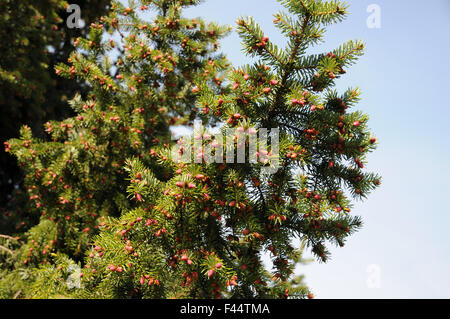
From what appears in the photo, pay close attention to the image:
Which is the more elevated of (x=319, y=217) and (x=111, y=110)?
(x=111, y=110)

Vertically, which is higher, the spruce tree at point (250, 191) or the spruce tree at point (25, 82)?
the spruce tree at point (25, 82)

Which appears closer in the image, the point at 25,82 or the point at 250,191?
the point at 250,191

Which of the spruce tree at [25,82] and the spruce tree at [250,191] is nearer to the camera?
the spruce tree at [250,191]

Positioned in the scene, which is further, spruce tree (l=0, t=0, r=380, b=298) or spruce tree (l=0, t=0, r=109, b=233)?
spruce tree (l=0, t=0, r=109, b=233)

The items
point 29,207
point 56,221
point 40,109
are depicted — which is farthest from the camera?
point 40,109

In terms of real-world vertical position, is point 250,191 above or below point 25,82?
below

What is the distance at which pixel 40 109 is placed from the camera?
3.69 meters

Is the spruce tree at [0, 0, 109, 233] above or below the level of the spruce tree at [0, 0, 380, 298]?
above

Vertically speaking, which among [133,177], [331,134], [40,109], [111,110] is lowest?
[133,177]
